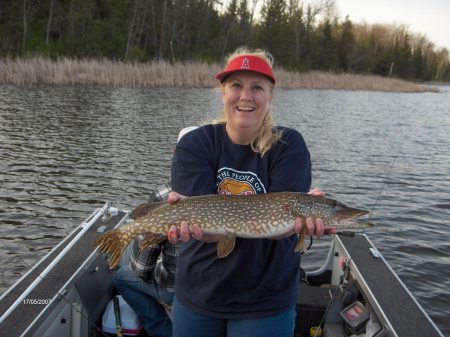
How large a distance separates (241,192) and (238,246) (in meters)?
0.29

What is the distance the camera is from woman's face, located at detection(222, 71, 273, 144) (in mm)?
2389

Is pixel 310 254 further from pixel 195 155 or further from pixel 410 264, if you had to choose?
pixel 195 155

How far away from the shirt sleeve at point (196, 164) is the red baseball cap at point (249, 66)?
0.37 metres

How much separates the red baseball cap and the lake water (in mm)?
673

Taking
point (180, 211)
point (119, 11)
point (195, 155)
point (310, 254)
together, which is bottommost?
point (310, 254)

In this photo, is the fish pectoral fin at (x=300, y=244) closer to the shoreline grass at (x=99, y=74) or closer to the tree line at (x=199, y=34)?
the shoreline grass at (x=99, y=74)

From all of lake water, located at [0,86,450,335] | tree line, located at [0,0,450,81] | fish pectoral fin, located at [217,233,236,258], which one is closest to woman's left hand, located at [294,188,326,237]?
fish pectoral fin, located at [217,233,236,258]

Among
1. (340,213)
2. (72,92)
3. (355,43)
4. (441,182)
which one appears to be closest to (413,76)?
(355,43)

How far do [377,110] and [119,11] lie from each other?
29.6m

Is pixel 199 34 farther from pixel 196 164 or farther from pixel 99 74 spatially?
pixel 196 164

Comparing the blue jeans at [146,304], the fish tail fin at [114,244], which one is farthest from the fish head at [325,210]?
Result: the blue jeans at [146,304]

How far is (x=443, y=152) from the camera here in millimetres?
14188

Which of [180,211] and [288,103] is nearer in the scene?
[180,211]

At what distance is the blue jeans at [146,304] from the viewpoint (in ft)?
11.9
